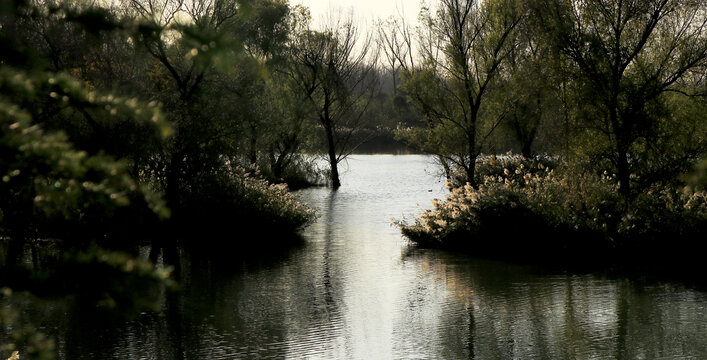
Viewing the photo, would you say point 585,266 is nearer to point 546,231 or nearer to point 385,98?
point 546,231

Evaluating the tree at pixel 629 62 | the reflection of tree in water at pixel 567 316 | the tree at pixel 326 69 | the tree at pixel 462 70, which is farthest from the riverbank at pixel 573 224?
the tree at pixel 326 69

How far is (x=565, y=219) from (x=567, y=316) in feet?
20.7

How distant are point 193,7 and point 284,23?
54.3 feet

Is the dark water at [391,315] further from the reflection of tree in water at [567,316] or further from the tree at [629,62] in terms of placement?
the tree at [629,62]

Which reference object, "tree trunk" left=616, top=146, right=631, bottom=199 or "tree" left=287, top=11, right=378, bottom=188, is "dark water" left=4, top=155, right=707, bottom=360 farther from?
"tree" left=287, top=11, right=378, bottom=188

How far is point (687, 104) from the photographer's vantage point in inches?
767

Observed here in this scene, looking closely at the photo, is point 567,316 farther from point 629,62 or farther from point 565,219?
point 629,62

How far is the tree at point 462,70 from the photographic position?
2888 centimetres

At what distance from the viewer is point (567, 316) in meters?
11.8

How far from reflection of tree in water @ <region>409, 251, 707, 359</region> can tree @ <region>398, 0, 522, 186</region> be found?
13919 mm

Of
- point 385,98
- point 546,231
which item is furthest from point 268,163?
point 385,98

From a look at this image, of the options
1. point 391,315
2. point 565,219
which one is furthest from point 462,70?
point 391,315

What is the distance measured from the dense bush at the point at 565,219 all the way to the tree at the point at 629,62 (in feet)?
2.84

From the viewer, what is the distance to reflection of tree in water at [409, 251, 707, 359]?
993 centimetres
